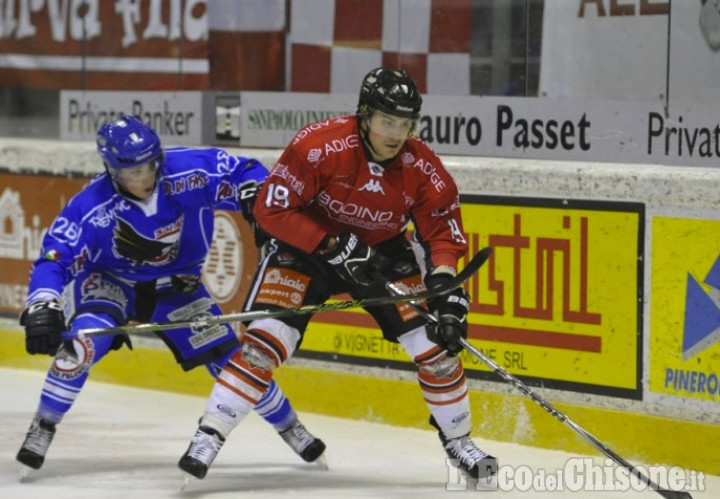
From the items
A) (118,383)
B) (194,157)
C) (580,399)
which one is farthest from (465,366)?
(118,383)

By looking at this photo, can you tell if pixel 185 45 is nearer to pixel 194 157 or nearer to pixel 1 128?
pixel 1 128

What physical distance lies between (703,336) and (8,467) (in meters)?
2.30

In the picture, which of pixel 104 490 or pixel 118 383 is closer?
pixel 104 490

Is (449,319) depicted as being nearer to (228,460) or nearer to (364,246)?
(364,246)

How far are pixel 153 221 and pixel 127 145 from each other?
0.28 meters

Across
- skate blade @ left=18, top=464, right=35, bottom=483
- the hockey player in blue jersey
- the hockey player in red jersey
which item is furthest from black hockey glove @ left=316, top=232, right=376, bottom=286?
skate blade @ left=18, top=464, right=35, bottom=483

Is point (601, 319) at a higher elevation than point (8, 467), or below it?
higher

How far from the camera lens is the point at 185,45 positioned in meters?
7.04

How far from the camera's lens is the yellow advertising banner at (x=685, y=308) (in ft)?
16.0

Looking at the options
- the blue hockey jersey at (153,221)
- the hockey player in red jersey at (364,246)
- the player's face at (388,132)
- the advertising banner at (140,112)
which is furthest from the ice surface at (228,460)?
the advertising banner at (140,112)

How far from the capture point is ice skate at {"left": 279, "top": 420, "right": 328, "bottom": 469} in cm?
493

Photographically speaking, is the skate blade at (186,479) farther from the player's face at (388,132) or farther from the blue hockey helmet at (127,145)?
the player's face at (388,132)

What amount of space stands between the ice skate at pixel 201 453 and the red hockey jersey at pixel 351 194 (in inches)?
24.4

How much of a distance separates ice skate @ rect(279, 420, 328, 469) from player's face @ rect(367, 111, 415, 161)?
41.8 inches
